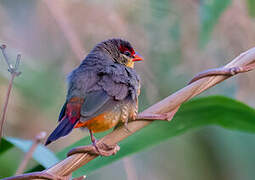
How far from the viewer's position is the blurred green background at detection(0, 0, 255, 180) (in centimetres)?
488

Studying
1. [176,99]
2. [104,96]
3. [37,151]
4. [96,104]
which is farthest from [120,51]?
[176,99]

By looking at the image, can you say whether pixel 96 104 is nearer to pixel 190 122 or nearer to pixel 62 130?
pixel 62 130

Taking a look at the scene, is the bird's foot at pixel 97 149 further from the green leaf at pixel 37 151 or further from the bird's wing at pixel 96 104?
the green leaf at pixel 37 151

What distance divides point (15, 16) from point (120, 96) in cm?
470

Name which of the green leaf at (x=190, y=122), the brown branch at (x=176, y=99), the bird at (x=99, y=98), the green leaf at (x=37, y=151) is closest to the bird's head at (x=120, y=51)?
the bird at (x=99, y=98)

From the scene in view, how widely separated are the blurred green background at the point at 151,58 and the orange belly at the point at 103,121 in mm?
2095

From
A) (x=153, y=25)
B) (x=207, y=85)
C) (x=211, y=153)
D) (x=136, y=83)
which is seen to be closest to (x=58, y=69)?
(x=153, y=25)

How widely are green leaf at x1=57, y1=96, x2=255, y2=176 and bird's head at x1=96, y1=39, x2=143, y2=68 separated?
0.59m

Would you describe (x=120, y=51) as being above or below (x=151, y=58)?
above

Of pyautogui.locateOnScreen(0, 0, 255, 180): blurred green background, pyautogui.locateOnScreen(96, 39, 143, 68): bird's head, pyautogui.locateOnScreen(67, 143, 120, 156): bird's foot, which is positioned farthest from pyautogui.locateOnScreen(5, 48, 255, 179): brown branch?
pyautogui.locateOnScreen(0, 0, 255, 180): blurred green background

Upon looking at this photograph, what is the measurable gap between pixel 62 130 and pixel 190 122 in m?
0.72

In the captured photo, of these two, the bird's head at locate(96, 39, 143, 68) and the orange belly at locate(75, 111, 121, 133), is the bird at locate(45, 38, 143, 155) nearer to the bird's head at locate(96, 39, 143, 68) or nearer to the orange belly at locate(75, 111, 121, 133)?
the orange belly at locate(75, 111, 121, 133)

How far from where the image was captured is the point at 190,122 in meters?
2.36

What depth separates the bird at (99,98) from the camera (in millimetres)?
2138
